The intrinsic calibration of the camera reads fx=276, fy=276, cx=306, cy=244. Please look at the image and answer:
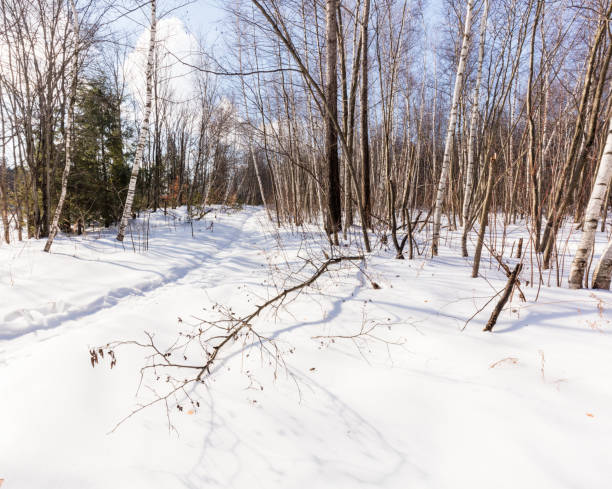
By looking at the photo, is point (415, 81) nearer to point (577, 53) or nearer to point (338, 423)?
point (577, 53)

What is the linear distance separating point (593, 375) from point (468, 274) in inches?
79.9

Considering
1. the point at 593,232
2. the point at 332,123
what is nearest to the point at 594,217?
the point at 593,232

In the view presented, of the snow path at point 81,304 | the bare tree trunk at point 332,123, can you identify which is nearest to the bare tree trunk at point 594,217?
the bare tree trunk at point 332,123

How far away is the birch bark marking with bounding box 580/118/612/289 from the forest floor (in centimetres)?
27

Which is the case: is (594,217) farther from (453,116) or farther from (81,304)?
(81,304)

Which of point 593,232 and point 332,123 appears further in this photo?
point 332,123

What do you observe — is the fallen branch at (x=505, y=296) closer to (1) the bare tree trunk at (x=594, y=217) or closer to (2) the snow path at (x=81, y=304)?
(1) the bare tree trunk at (x=594, y=217)

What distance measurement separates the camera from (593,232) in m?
2.80

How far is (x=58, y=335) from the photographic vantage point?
2859 millimetres

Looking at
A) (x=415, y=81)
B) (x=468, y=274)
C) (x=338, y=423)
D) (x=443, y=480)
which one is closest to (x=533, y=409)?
(x=443, y=480)

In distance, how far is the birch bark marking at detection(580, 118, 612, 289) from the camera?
262cm

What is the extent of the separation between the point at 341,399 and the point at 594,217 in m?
3.07

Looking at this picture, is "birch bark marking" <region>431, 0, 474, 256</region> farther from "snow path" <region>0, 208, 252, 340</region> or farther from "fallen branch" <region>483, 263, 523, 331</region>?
"snow path" <region>0, 208, 252, 340</region>

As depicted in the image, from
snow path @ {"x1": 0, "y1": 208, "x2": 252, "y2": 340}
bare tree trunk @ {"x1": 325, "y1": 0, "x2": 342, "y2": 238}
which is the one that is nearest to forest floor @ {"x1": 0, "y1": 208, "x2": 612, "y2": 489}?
snow path @ {"x1": 0, "y1": 208, "x2": 252, "y2": 340}
